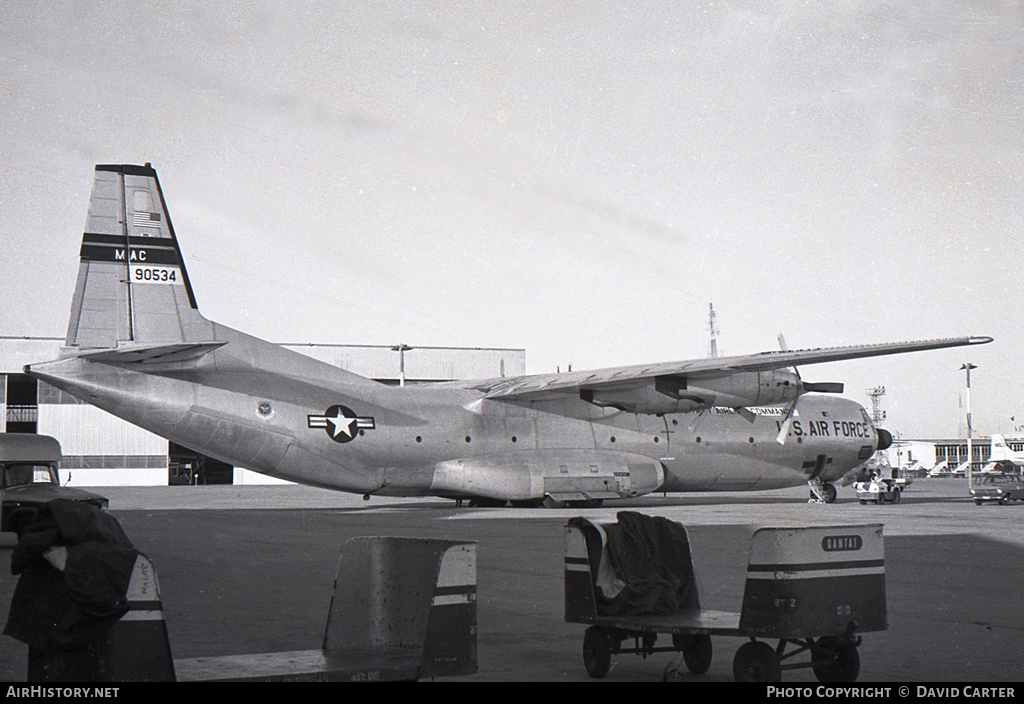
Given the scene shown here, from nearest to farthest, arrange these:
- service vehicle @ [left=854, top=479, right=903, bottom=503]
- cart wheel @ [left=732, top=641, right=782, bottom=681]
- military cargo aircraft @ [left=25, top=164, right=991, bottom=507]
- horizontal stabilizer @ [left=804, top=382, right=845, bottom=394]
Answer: cart wheel @ [left=732, top=641, right=782, bottom=681], military cargo aircraft @ [left=25, top=164, right=991, bottom=507], horizontal stabilizer @ [left=804, top=382, right=845, bottom=394], service vehicle @ [left=854, top=479, right=903, bottom=503]

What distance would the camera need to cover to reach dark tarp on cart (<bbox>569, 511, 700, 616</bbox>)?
716 centimetres

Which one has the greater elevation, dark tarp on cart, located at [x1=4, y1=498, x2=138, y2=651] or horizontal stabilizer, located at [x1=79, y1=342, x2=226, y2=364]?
horizontal stabilizer, located at [x1=79, y1=342, x2=226, y2=364]

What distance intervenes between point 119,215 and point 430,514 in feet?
32.1

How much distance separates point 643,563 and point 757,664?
4.64 ft

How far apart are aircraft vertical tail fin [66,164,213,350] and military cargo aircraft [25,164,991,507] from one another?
27 millimetres

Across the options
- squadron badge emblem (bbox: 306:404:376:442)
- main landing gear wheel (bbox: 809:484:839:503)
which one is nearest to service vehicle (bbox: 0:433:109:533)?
squadron badge emblem (bbox: 306:404:376:442)

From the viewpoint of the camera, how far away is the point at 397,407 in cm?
2148

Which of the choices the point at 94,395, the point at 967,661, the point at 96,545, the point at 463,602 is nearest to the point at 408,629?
the point at 463,602

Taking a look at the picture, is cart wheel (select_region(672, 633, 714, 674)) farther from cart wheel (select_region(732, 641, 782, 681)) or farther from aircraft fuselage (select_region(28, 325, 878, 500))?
aircraft fuselage (select_region(28, 325, 878, 500))

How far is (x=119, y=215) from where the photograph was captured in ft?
60.5

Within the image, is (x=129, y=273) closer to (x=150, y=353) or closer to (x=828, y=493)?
(x=150, y=353)

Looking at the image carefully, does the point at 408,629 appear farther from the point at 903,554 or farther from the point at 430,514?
the point at 430,514

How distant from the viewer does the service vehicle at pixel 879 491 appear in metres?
28.3

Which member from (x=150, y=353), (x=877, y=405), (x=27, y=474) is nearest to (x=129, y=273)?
(x=150, y=353)
